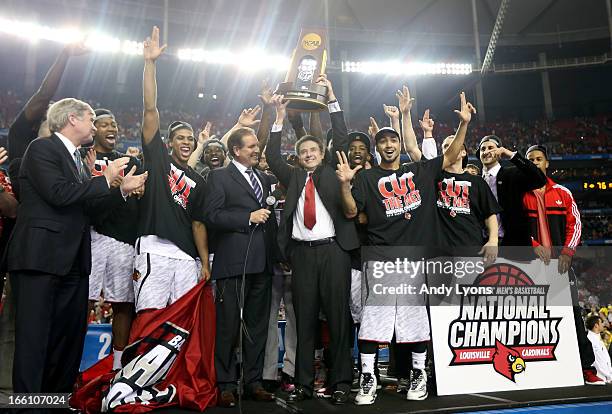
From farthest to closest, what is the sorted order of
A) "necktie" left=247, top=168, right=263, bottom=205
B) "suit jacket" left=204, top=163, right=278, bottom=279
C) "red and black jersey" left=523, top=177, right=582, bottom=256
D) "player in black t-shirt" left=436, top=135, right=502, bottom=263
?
"red and black jersey" left=523, top=177, right=582, bottom=256, "player in black t-shirt" left=436, top=135, right=502, bottom=263, "necktie" left=247, top=168, right=263, bottom=205, "suit jacket" left=204, top=163, right=278, bottom=279

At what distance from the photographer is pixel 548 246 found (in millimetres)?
4055

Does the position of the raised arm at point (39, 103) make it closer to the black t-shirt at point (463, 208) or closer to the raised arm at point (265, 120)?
the raised arm at point (265, 120)

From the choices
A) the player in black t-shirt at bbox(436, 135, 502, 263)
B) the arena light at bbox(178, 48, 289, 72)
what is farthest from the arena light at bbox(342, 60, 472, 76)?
the player in black t-shirt at bbox(436, 135, 502, 263)

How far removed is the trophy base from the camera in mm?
3883

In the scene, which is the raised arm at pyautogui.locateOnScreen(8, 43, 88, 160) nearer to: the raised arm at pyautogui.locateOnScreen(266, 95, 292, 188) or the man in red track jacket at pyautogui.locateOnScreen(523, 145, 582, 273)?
the raised arm at pyautogui.locateOnScreen(266, 95, 292, 188)

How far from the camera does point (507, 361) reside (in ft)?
10.9

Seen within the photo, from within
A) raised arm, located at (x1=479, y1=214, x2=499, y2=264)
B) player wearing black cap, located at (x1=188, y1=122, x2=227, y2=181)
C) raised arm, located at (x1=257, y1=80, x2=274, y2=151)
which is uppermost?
raised arm, located at (x1=257, y1=80, x2=274, y2=151)

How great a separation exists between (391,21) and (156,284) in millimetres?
21809

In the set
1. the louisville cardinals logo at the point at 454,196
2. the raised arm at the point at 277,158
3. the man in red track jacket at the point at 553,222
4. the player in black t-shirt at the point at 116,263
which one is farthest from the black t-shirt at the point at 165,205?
the man in red track jacket at the point at 553,222

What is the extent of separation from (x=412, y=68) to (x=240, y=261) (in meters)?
20.2

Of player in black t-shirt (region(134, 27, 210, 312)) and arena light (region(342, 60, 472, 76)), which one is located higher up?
arena light (region(342, 60, 472, 76))

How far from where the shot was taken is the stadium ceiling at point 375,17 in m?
19.0

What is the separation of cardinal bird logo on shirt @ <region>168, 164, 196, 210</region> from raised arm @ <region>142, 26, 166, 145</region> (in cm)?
33

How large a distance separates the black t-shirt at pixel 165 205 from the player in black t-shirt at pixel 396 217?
1.20 meters
